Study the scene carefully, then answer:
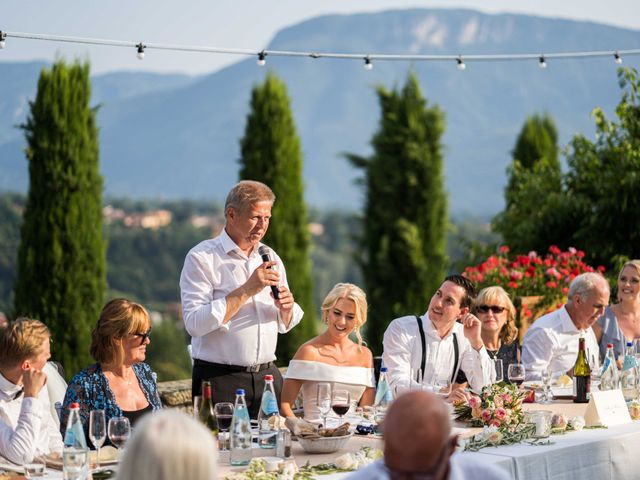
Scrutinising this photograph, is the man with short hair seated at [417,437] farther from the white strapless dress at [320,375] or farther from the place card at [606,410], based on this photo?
the white strapless dress at [320,375]

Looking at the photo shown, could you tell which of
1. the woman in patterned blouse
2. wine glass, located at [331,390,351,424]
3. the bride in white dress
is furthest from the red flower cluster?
the woman in patterned blouse

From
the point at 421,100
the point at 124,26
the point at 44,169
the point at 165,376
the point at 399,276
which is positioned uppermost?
the point at 124,26

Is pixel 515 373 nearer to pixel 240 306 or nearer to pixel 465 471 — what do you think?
pixel 240 306

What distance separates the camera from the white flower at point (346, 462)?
3.31 metres

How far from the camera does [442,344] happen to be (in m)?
4.85

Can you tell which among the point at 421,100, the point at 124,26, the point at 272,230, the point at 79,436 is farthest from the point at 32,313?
the point at 124,26

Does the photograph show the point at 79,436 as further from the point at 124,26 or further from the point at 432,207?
the point at 124,26

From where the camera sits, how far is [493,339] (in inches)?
212

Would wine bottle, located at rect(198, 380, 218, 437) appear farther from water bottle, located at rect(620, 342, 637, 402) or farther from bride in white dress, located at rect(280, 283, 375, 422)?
water bottle, located at rect(620, 342, 637, 402)

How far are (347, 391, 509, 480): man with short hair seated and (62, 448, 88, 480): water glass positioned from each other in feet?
4.36

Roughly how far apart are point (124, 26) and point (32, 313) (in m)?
23.7

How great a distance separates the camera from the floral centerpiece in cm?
804

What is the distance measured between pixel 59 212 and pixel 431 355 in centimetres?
555

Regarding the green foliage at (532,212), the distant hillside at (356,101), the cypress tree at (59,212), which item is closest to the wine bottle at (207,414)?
the cypress tree at (59,212)
